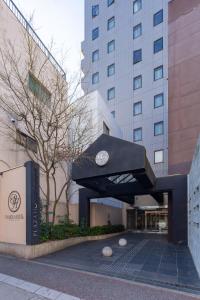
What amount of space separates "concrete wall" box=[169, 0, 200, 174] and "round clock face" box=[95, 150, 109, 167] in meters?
9.52

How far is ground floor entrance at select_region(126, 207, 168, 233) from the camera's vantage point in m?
27.5

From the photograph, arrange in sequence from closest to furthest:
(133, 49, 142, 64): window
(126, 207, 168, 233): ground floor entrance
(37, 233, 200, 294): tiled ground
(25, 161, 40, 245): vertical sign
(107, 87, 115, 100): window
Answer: (37, 233, 200, 294): tiled ground < (25, 161, 40, 245): vertical sign < (126, 207, 168, 233): ground floor entrance < (133, 49, 142, 64): window < (107, 87, 115, 100): window

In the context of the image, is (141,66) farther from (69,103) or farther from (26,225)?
(26,225)

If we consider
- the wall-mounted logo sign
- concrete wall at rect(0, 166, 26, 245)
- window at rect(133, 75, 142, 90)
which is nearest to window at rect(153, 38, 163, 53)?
window at rect(133, 75, 142, 90)

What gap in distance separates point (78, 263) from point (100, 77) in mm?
28623

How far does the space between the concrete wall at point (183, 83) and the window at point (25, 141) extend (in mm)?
12001

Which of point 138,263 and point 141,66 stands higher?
point 141,66

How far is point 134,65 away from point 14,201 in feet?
82.8

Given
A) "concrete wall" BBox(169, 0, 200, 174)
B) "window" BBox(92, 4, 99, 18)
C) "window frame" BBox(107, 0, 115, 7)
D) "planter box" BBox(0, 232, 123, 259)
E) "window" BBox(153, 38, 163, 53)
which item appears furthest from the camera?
"window" BBox(92, 4, 99, 18)

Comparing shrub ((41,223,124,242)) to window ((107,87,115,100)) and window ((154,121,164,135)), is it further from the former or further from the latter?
window ((107,87,115,100))

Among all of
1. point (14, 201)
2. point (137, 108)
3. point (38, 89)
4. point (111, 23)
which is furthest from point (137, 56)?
point (14, 201)

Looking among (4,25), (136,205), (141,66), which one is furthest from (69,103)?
(141,66)

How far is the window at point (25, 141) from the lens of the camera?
15768 mm

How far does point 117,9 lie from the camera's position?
114 ft
